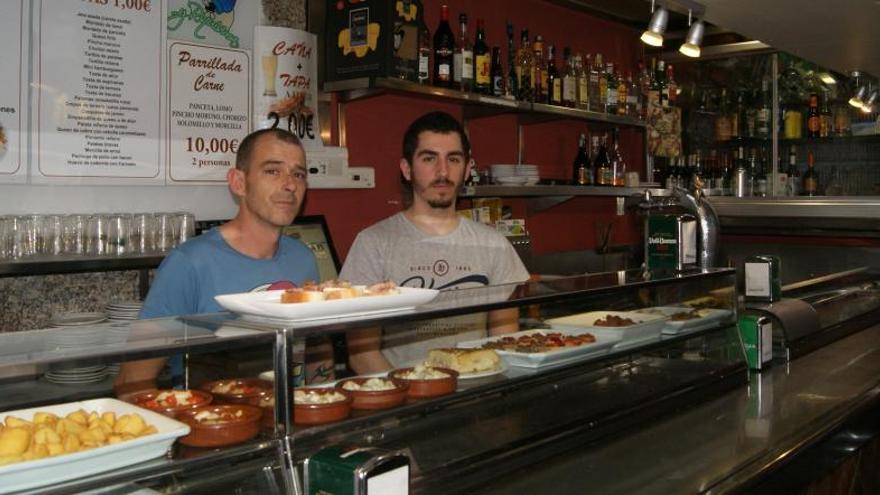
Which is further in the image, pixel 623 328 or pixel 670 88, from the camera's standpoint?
pixel 670 88

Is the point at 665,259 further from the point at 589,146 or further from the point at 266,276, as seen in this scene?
the point at 589,146

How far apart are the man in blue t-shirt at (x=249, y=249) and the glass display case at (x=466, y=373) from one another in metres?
0.52

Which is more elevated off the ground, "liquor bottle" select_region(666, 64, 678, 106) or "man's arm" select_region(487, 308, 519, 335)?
"liquor bottle" select_region(666, 64, 678, 106)

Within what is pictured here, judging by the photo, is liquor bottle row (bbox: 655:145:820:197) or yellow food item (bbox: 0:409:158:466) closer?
yellow food item (bbox: 0:409:158:466)

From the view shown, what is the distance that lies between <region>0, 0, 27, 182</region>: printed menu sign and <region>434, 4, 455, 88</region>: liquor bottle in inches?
79.0

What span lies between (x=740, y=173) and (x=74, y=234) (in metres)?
5.14

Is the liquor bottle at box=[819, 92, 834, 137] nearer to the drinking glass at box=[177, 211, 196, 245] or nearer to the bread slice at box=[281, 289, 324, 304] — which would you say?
the drinking glass at box=[177, 211, 196, 245]

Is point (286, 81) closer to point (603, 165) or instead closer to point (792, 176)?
point (603, 165)

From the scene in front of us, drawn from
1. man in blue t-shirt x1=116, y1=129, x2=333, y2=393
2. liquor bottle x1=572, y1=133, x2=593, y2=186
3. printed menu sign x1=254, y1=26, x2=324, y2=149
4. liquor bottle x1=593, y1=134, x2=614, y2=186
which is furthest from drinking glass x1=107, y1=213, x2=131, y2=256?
liquor bottle x1=593, y1=134, x2=614, y2=186

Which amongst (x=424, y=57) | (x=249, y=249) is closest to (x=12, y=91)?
(x=249, y=249)

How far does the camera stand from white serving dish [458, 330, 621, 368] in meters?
2.13

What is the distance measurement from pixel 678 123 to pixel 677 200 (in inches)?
134

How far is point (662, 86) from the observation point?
6398 mm

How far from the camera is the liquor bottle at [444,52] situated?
446cm
